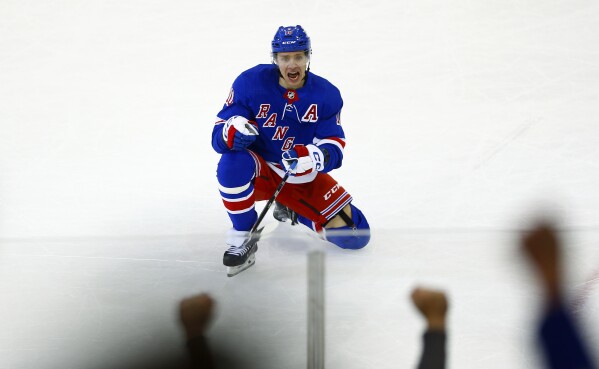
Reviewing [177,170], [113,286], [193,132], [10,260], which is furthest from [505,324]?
[193,132]

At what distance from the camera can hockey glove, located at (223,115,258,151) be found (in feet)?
7.84

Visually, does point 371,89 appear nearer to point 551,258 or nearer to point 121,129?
point 121,129

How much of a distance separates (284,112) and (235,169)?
0.90 feet

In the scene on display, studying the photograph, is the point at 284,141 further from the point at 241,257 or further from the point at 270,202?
the point at 241,257

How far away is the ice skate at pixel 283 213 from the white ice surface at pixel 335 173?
0.70ft

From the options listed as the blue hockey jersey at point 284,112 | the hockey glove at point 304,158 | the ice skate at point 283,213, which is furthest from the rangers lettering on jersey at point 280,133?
the ice skate at point 283,213

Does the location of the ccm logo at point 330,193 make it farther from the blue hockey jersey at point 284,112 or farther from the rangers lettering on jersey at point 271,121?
the rangers lettering on jersey at point 271,121

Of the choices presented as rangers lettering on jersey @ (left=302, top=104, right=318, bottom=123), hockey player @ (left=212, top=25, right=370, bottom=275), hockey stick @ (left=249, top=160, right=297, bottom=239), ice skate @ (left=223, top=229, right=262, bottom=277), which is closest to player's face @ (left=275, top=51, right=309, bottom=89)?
hockey player @ (left=212, top=25, right=370, bottom=275)

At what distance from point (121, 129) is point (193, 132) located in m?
0.36

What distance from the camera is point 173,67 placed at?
411 cm

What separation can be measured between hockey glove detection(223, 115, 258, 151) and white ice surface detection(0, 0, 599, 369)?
0.37 metres

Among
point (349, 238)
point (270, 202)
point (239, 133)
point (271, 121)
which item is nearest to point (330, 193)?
point (270, 202)

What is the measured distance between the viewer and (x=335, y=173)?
3.24m

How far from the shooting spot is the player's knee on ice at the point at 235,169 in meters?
2.46
